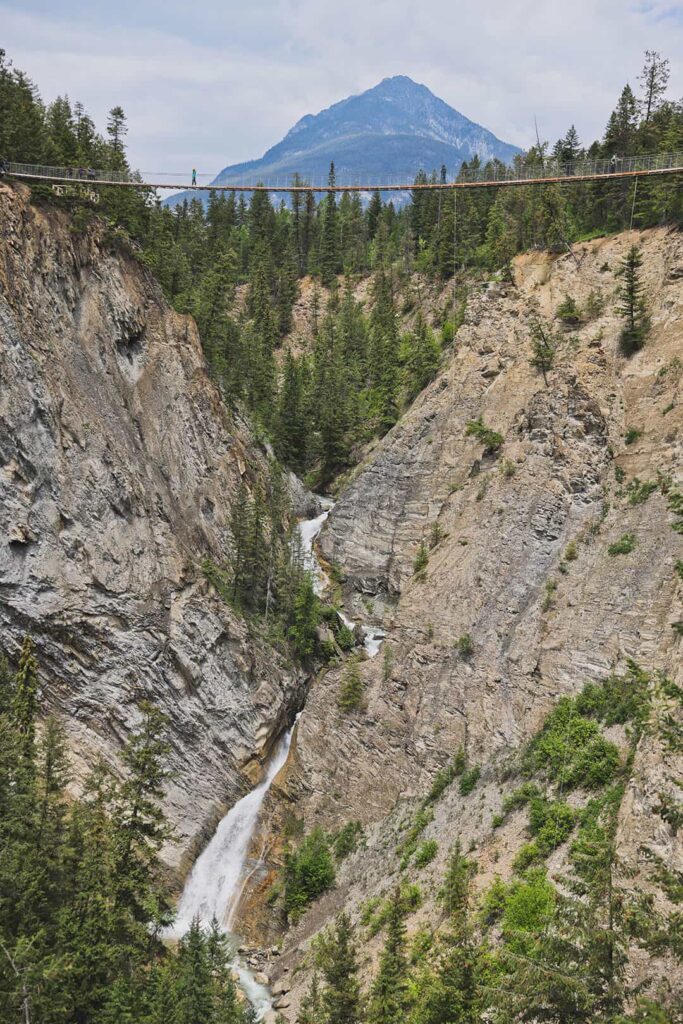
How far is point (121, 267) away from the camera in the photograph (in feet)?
167

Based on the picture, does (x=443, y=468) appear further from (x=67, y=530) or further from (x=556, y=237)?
(x=67, y=530)

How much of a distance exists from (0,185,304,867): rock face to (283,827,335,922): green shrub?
5724 mm

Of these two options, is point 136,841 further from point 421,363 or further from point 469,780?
point 421,363

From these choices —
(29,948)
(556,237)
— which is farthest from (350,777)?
(556,237)

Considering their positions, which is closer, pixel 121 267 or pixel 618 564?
pixel 618 564

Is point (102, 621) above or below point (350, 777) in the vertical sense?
above

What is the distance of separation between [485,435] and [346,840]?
81.5 feet

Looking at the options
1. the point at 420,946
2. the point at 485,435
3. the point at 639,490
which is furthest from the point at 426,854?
the point at 485,435

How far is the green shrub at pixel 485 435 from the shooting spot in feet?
156

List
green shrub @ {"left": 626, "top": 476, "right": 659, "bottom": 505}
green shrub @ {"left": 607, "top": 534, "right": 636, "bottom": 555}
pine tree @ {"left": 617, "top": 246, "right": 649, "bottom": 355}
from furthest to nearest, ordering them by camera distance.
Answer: pine tree @ {"left": 617, "top": 246, "right": 649, "bottom": 355} → green shrub @ {"left": 626, "top": 476, "right": 659, "bottom": 505} → green shrub @ {"left": 607, "top": 534, "right": 636, "bottom": 555}

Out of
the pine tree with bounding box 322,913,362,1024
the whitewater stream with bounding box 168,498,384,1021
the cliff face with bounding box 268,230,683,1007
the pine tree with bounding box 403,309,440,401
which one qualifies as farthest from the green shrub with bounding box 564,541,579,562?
the pine tree with bounding box 403,309,440,401

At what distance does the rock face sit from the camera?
39.5 m

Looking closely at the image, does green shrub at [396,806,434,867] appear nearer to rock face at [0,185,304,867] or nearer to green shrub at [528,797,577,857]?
green shrub at [528,797,577,857]

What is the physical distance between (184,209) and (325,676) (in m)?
80.9
